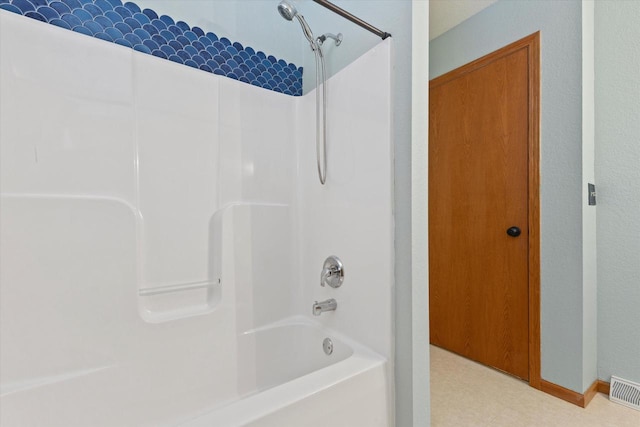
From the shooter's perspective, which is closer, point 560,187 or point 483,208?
point 560,187

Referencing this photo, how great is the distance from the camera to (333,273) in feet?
4.63

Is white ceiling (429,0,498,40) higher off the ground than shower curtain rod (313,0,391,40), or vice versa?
white ceiling (429,0,498,40)

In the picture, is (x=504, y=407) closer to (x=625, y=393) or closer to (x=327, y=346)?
(x=625, y=393)

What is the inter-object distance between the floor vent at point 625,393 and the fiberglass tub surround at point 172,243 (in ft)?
5.03

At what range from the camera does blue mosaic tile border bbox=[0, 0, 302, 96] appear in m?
1.18

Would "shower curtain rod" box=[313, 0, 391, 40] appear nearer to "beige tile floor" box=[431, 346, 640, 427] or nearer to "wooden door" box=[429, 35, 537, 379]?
"wooden door" box=[429, 35, 537, 379]

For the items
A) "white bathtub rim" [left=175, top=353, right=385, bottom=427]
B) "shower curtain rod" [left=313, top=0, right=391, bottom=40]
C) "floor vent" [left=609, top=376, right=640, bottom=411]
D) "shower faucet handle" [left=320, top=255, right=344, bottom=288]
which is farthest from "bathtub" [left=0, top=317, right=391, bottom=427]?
"floor vent" [left=609, top=376, right=640, bottom=411]

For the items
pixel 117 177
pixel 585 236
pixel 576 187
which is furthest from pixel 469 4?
pixel 117 177

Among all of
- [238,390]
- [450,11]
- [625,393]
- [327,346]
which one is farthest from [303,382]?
[450,11]

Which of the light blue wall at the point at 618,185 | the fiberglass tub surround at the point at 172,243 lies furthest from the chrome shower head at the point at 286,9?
the light blue wall at the point at 618,185

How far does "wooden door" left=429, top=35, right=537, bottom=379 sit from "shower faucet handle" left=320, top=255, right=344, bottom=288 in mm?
1297

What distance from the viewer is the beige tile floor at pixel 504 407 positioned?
5.11 ft

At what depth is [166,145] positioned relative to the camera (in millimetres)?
1348

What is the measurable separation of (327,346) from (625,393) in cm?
168
